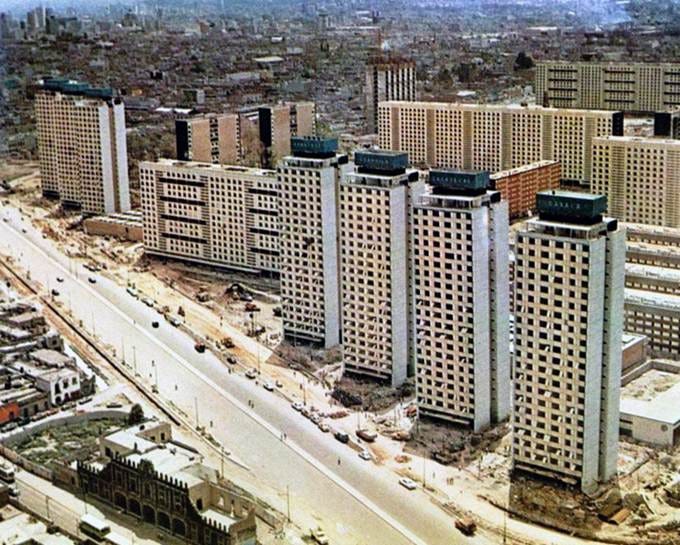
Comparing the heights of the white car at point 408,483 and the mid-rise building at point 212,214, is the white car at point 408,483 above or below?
A: below

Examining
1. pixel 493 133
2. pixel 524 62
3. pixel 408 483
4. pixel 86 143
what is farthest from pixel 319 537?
pixel 524 62

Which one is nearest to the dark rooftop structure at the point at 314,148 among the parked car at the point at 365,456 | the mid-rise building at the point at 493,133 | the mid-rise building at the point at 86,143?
the parked car at the point at 365,456

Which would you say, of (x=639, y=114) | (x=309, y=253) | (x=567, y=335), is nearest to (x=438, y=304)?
(x=567, y=335)

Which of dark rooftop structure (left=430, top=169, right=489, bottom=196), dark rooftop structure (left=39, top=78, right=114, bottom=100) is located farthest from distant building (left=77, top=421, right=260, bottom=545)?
dark rooftop structure (left=39, top=78, right=114, bottom=100)

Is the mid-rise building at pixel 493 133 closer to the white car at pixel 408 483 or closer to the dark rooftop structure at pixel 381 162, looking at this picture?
the dark rooftop structure at pixel 381 162

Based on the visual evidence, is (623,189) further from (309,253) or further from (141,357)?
(141,357)

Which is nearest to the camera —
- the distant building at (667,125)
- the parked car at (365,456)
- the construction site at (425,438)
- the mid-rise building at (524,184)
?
the construction site at (425,438)
